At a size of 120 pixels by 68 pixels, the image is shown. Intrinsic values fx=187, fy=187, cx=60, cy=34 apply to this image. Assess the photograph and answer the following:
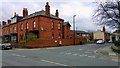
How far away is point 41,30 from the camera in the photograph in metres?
43.7

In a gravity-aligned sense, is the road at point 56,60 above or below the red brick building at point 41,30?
below

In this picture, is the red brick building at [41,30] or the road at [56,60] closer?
the road at [56,60]

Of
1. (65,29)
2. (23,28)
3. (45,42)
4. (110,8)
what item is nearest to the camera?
(110,8)

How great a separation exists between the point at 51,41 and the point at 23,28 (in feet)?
41.0

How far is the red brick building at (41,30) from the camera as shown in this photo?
131 ft

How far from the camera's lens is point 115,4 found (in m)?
34.6

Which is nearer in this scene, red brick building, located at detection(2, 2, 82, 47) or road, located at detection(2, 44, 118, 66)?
road, located at detection(2, 44, 118, 66)

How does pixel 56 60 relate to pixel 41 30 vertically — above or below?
below

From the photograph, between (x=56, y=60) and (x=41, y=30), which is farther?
(x=41, y=30)

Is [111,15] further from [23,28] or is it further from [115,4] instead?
[23,28]

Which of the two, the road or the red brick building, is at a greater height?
the red brick building

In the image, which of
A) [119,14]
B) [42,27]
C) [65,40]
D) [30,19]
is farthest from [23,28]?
[119,14]

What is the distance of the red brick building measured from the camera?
39.9m

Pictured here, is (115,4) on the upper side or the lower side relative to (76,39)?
upper
